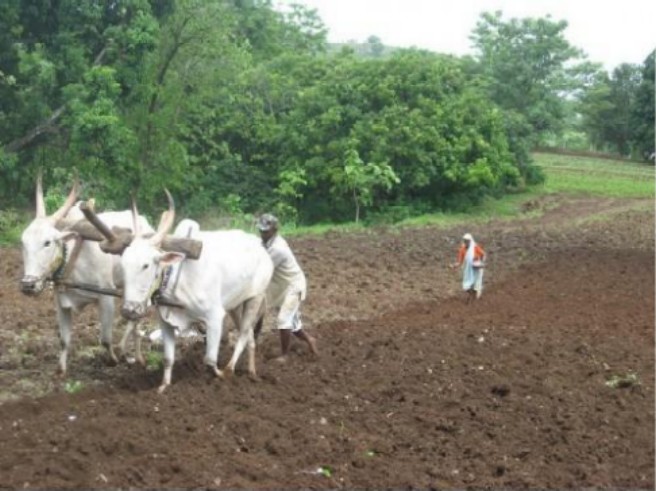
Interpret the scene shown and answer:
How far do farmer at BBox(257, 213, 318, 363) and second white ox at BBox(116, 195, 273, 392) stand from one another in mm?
242

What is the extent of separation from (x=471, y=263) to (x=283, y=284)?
5343 mm

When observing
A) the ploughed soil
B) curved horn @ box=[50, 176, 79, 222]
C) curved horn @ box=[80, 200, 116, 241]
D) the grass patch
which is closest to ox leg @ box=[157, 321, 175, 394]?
the ploughed soil

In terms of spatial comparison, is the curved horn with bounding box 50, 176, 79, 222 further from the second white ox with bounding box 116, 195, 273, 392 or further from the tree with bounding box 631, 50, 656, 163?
the tree with bounding box 631, 50, 656, 163

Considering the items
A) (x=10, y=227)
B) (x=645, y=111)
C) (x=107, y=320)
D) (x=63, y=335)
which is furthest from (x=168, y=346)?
(x=645, y=111)

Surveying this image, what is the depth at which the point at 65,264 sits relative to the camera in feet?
29.9

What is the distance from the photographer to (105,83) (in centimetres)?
2052

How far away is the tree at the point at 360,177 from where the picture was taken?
29439 millimetres

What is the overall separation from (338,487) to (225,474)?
28.9 inches

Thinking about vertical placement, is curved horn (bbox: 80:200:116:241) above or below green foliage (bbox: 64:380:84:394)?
above

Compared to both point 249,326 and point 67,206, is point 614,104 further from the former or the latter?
point 67,206

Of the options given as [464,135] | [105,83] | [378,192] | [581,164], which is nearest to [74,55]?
[105,83]

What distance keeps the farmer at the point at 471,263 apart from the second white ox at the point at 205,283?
562cm

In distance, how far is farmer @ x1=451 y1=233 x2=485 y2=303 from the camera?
572 inches

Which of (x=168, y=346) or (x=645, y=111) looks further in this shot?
(x=645, y=111)
